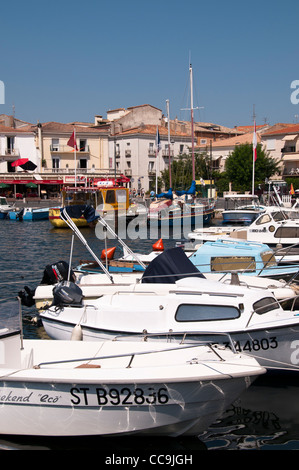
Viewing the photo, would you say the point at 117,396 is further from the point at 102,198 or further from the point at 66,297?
the point at 102,198

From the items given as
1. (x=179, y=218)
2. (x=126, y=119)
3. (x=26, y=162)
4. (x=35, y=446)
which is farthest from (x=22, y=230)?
(x=126, y=119)

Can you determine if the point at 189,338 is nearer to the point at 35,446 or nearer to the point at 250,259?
the point at 35,446

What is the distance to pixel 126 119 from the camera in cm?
8106

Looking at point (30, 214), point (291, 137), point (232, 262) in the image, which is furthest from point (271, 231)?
point (291, 137)

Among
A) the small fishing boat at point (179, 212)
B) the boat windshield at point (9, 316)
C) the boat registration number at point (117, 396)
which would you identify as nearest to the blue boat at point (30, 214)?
the small fishing boat at point (179, 212)

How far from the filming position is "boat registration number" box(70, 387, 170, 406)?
7582mm

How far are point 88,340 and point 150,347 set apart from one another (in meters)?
1.77

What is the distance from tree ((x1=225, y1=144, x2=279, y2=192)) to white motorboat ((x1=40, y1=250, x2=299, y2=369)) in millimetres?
58047

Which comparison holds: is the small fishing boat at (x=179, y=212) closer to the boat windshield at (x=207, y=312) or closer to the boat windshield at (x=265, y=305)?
the boat windshield at (x=265, y=305)

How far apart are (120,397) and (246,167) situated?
62.5 m

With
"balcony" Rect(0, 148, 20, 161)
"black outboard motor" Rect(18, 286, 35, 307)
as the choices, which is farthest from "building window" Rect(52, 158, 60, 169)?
"black outboard motor" Rect(18, 286, 35, 307)

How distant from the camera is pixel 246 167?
6762 cm

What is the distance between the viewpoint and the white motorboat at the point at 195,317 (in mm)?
9977

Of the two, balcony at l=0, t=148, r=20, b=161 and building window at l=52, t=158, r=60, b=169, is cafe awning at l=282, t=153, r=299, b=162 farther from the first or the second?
balcony at l=0, t=148, r=20, b=161
